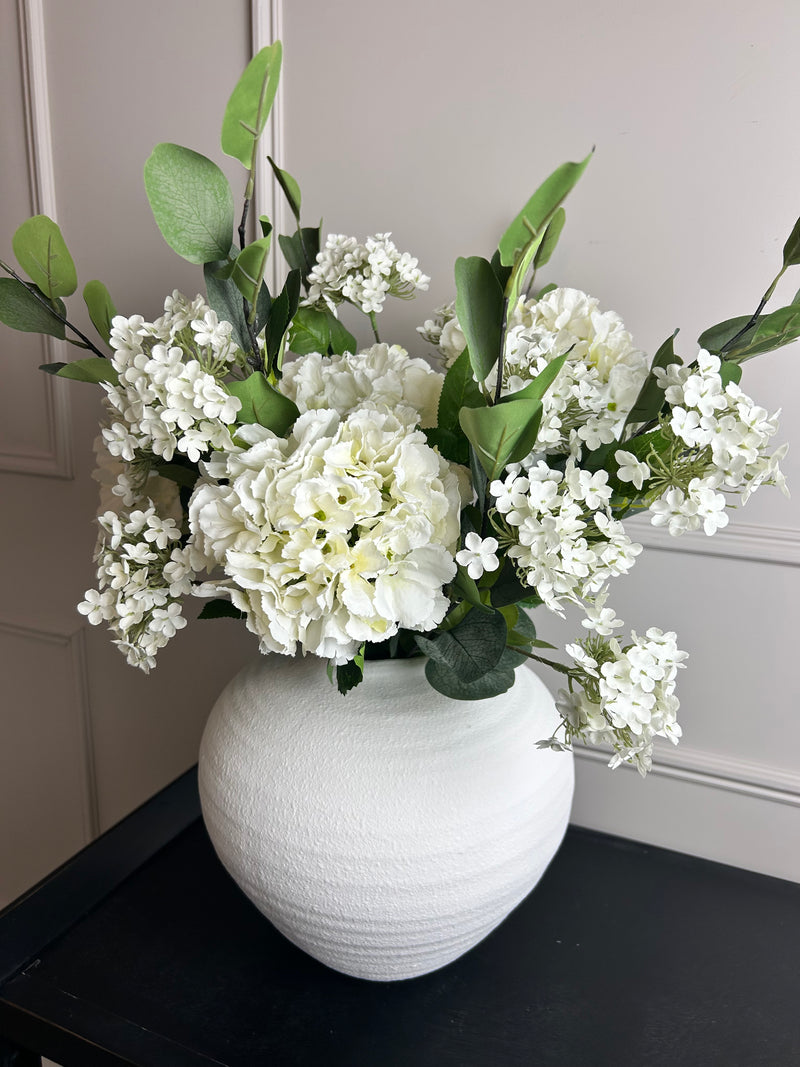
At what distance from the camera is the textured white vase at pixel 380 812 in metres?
0.60

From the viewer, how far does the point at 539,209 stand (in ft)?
1.33

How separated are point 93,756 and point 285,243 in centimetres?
87

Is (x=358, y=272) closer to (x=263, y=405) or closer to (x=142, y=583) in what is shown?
(x=263, y=405)

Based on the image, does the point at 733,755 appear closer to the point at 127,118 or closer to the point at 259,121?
the point at 259,121

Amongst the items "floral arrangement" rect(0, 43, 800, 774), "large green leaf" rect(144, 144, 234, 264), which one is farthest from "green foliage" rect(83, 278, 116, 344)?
"large green leaf" rect(144, 144, 234, 264)

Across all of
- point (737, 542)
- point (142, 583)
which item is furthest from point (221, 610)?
point (737, 542)

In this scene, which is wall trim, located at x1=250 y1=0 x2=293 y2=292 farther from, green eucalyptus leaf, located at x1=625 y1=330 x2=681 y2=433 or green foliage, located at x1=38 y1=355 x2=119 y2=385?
green eucalyptus leaf, located at x1=625 y1=330 x2=681 y2=433

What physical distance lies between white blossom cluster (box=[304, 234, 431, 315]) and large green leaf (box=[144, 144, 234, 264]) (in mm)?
193

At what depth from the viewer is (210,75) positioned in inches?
37.6

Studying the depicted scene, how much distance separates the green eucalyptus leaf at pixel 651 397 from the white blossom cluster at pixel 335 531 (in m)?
0.15

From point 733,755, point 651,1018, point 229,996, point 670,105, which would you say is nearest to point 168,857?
point 229,996

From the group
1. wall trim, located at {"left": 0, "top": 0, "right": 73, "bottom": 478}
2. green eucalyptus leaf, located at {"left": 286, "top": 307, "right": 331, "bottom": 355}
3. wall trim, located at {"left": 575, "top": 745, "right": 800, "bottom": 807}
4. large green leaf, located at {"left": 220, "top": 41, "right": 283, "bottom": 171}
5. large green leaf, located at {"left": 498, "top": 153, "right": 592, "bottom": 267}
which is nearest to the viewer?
large green leaf, located at {"left": 498, "top": 153, "right": 592, "bottom": 267}

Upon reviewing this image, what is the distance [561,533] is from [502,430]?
0.07 m

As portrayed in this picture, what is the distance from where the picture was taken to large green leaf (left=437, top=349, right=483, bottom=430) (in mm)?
591
